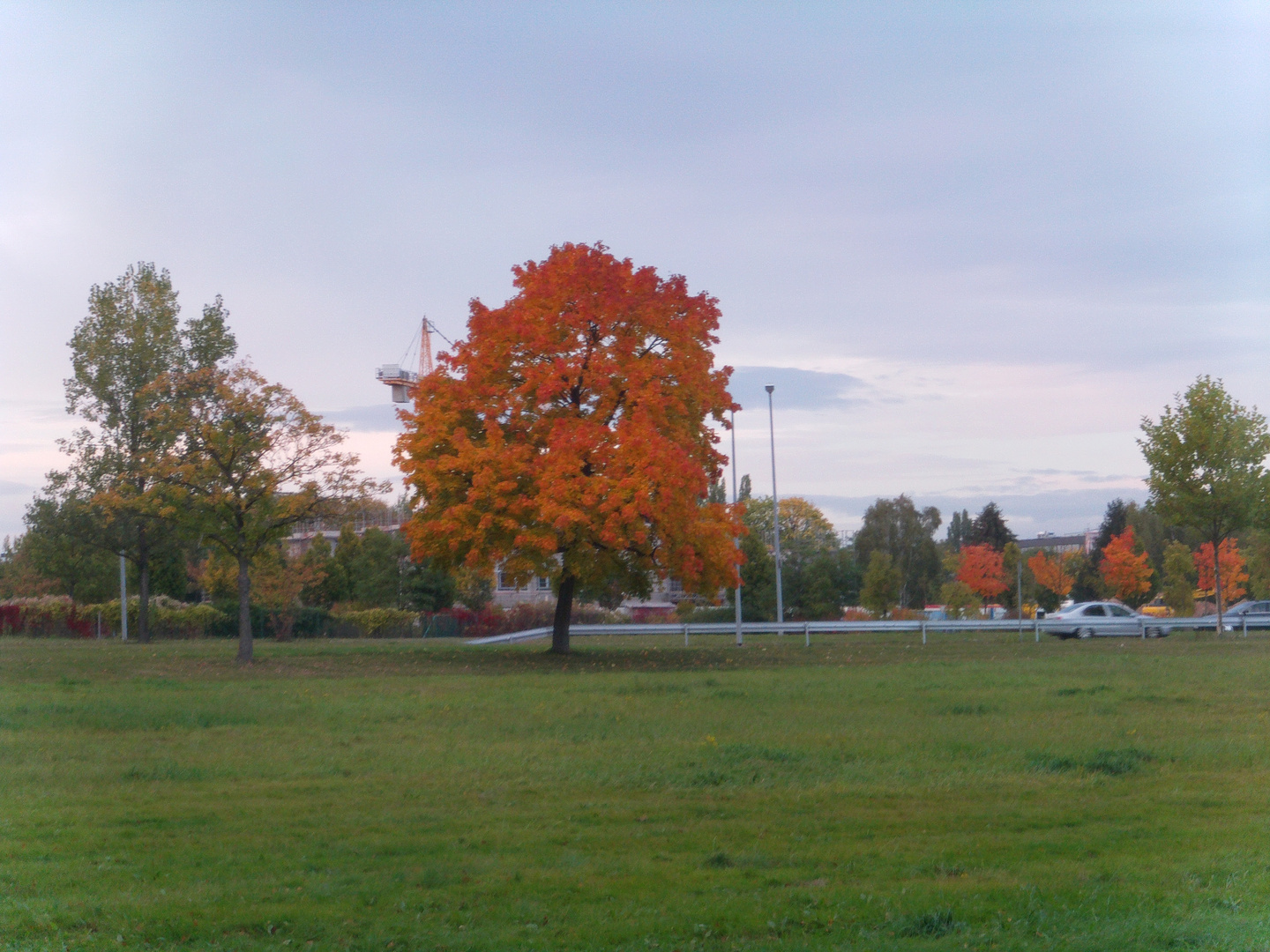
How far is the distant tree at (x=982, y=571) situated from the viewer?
244 feet

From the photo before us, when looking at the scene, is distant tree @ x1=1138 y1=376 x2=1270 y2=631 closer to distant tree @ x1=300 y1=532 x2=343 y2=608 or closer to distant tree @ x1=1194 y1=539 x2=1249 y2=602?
→ distant tree @ x1=1194 y1=539 x2=1249 y2=602

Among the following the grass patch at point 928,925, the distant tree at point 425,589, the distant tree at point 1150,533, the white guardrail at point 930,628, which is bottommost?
the white guardrail at point 930,628

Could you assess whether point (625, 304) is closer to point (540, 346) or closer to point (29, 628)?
point (540, 346)

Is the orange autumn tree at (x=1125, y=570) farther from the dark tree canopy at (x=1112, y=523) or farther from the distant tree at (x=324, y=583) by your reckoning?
the distant tree at (x=324, y=583)

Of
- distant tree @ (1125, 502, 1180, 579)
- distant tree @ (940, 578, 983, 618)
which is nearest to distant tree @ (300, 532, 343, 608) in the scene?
distant tree @ (940, 578, 983, 618)

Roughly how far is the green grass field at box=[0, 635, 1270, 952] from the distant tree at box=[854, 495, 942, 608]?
208 ft

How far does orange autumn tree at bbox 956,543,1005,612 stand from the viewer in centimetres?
7444

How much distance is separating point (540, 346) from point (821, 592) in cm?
3775

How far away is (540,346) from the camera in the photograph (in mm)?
28094

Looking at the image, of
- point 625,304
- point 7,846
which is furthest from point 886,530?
point 7,846

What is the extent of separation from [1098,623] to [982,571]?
3417 cm

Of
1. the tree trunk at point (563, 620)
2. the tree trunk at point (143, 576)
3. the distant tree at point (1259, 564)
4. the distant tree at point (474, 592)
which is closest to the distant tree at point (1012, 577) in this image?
the distant tree at point (1259, 564)

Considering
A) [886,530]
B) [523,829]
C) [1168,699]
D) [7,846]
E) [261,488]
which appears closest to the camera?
[7,846]

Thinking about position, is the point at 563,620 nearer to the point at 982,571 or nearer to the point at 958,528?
the point at 982,571
